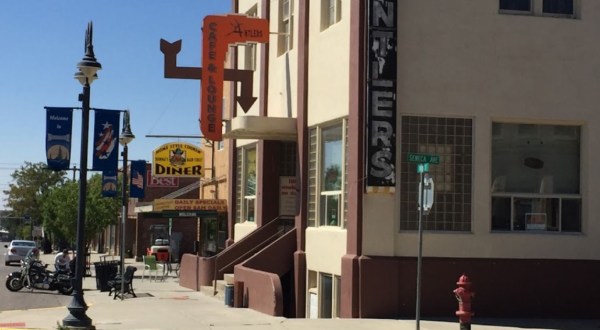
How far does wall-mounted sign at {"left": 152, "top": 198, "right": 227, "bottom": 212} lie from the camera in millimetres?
32000

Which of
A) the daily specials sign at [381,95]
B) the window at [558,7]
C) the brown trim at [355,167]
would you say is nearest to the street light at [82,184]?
the brown trim at [355,167]

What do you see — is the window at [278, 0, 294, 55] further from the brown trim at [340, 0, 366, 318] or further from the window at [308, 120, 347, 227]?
the brown trim at [340, 0, 366, 318]

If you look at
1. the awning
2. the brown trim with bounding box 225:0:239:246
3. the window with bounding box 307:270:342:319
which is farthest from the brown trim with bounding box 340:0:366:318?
the brown trim with bounding box 225:0:239:246

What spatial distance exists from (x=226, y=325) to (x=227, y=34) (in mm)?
10144

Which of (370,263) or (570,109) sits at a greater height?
(570,109)

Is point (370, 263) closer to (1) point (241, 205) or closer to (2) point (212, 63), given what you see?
(2) point (212, 63)

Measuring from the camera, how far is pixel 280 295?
18016 mm

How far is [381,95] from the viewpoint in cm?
1697

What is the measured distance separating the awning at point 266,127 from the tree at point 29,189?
3933 inches

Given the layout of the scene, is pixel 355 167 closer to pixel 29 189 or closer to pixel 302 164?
pixel 302 164

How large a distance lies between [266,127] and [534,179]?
24.6 ft

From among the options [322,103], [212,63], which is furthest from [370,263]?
[212,63]

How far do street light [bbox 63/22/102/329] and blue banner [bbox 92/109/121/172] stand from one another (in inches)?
189

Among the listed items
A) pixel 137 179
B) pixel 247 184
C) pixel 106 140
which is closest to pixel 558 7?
pixel 106 140
